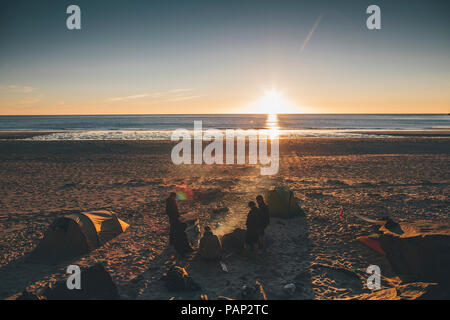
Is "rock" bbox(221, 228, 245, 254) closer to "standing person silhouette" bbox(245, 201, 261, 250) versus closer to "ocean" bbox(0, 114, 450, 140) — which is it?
"standing person silhouette" bbox(245, 201, 261, 250)

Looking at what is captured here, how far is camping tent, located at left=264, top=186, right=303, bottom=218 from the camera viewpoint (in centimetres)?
1041

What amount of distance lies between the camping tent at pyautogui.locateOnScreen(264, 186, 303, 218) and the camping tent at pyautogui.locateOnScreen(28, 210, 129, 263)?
6467 mm

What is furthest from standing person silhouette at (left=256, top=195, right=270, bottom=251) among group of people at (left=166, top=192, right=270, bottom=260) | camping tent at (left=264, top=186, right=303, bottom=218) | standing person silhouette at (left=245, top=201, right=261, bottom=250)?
camping tent at (left=264, top=186, right=303, bottom=218)

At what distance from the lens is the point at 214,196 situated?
13242mm

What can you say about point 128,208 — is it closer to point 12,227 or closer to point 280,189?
point 12,227

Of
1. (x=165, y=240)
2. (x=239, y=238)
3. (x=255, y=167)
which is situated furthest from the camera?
(x=255, y=167)

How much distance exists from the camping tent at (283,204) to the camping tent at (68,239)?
647cm

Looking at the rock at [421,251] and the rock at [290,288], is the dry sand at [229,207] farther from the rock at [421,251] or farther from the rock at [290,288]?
the rock at [421,251]

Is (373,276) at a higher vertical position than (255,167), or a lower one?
lower

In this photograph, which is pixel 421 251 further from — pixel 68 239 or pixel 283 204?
pixel 68 239

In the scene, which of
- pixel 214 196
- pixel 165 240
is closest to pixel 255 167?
pixel 214 196

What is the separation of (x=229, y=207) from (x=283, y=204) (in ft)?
8.52
